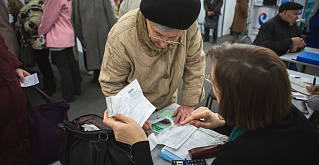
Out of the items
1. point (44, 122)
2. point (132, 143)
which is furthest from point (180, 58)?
point (44, 122)

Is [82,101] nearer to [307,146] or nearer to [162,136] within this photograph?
[162,136]

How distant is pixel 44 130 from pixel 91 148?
697mm

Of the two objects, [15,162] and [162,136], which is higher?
[162,136]

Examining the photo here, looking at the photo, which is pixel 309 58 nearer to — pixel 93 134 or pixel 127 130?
pixel 127 130

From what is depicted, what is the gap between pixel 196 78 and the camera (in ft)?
5.00

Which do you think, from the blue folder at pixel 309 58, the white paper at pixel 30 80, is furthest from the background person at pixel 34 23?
the blue folder at pixel 309 58

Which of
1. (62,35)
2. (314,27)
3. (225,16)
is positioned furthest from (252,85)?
(225,16)

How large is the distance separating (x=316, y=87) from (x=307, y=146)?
141 centimetres

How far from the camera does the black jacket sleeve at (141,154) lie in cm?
95

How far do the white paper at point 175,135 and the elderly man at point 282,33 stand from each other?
253cm

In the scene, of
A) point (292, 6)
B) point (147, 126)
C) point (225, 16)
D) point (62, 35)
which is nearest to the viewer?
point (147, 126)

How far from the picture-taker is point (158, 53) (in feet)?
4.31

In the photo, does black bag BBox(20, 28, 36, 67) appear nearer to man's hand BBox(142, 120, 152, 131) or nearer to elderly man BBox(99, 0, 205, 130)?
elderly man BBox(99, 0, 205, 130)

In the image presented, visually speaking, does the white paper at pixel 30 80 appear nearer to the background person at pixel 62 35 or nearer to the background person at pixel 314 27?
the background person at pixel 62 35
